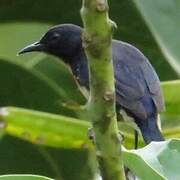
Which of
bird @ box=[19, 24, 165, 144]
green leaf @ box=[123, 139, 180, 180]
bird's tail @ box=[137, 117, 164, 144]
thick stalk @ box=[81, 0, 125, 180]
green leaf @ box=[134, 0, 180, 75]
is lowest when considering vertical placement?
bird's tail @ box=[137, 117, 164, 144]

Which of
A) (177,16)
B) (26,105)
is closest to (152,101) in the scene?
(177,16)

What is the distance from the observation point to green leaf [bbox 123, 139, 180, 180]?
109 centimetres

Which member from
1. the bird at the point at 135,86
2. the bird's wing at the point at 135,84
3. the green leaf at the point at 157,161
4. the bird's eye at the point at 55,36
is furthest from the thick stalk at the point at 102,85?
the bird's eye at the point at 55,36

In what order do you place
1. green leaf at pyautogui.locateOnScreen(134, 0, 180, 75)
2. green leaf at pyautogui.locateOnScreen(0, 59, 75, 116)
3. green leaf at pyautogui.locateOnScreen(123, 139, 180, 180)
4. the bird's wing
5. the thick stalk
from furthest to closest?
1. green leaf at pyautogui.locateOnScreen(0, 59, 75, 116)
2. the bird's wing
3. green leaf at pyautogui.locateOnScreen(134, 0, 180, 75)
4. green leaf at pyautogui.locateOnScreen(123, 139, 180, 180)
5. the thick stalk

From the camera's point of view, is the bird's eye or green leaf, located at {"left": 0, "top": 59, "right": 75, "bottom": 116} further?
the bird's eye

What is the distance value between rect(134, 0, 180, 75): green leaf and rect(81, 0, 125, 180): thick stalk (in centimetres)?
144

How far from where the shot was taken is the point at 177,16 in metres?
2.52

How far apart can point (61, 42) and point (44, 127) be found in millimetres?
800

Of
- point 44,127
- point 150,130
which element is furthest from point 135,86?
point 44,127

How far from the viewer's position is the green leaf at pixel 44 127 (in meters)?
2.22

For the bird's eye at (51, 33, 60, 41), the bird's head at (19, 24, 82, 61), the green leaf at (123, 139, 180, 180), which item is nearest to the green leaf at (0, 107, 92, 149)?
the bird's head at (19, 24, 82, 61)

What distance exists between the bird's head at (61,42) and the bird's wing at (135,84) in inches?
11.1

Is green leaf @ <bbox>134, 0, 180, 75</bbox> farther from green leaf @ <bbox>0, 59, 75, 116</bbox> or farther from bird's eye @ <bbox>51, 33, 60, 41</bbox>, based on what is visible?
bird's eye @ <bbox>51, 33, 60, 41</bbox>

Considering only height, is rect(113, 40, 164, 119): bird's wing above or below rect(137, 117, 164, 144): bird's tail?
above
